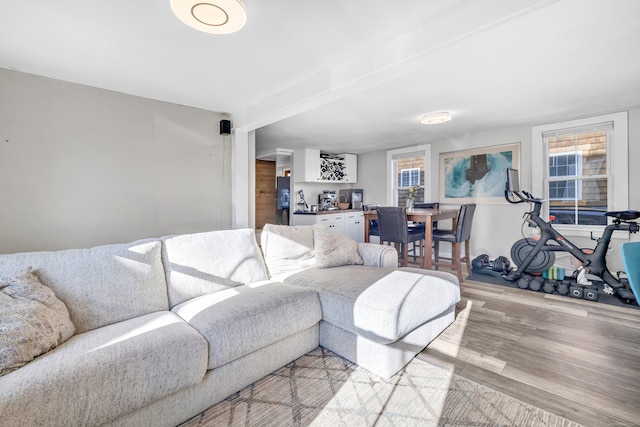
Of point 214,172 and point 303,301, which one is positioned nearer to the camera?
point 303,301

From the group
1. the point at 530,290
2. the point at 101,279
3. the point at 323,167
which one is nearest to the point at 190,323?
the point at 101,279

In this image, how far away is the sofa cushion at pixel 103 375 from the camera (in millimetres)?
1048

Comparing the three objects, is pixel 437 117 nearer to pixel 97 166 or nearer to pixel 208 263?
pixel 208 263

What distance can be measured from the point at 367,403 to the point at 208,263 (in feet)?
4.67

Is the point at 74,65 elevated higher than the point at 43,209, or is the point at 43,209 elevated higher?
the point at 74,65

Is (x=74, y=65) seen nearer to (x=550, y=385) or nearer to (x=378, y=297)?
(x=378, y=297)

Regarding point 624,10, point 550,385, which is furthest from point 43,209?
point 624,10

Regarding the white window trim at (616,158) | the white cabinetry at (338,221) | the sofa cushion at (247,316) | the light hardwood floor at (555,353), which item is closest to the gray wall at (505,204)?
the white window trim at (616,158)

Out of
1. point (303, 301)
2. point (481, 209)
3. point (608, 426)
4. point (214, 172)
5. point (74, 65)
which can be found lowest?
point (608, 426)

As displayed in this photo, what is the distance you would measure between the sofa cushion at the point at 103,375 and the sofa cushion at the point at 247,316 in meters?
0.10

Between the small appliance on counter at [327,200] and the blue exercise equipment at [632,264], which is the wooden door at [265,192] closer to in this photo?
the small appliance on counter at [327,200]

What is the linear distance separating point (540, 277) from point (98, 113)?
528cm

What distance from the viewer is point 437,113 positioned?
355cm

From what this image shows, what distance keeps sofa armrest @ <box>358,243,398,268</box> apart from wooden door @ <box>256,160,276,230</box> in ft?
12.7
